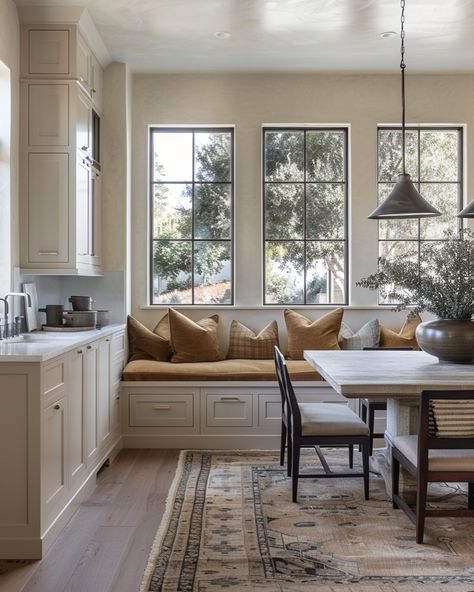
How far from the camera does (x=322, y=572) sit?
2.61m

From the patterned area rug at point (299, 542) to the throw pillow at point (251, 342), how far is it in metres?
1.42

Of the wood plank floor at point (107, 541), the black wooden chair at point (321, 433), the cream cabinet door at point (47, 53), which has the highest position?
the cream cabinet door at point (47, 53)

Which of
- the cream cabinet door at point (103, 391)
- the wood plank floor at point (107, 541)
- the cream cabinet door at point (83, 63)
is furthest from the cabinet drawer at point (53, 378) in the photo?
the cream cabinet door at point (83, 63)

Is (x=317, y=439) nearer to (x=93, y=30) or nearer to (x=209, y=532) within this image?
(x=209, y=532)

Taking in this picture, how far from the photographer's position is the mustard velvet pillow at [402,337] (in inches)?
202

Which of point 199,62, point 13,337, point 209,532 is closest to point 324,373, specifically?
point 209,532

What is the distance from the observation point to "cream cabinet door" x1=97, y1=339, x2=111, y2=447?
158 inches

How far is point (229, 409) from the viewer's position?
4.74 meters

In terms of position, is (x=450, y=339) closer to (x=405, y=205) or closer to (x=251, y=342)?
(x=405, y=205)

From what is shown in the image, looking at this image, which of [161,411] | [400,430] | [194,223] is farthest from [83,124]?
[400,430]

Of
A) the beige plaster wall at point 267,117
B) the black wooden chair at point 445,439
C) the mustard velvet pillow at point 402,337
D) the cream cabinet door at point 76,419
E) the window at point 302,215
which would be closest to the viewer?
the black wooden chair at point 445,439

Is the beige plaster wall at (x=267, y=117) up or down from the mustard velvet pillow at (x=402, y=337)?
up

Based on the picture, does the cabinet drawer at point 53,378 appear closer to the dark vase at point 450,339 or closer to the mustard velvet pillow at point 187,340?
the mustard velvet pillow at point 187,340

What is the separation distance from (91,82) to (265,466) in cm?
307
